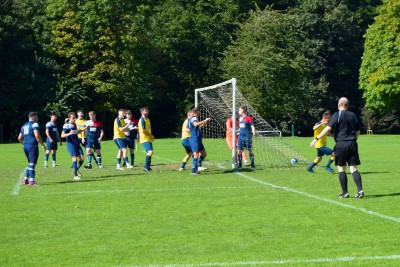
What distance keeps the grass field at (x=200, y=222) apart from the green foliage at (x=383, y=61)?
147 feet

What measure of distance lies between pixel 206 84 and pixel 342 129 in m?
53.1

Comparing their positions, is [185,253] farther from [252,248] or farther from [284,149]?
[284,149]

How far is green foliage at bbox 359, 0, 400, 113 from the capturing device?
208ft

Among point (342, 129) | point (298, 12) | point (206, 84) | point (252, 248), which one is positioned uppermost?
point (298, 12)

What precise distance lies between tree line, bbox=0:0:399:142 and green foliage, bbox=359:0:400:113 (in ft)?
0.45

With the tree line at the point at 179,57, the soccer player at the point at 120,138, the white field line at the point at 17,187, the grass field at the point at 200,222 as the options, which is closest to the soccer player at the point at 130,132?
the soccer player at the point at 120,138

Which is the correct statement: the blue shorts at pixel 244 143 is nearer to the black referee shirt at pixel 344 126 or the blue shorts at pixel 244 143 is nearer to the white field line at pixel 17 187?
the white field line at pixel 17 187

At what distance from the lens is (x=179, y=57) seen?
67500 millimetres

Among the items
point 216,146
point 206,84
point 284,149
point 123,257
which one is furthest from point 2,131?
point 123,257

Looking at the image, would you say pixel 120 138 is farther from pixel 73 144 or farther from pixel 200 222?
pixel 200 222

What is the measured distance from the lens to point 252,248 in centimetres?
1000

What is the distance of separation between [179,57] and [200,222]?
55.8 meters

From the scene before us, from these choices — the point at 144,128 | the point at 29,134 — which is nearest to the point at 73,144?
the point at 29,134

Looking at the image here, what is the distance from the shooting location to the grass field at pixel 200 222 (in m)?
9.52
